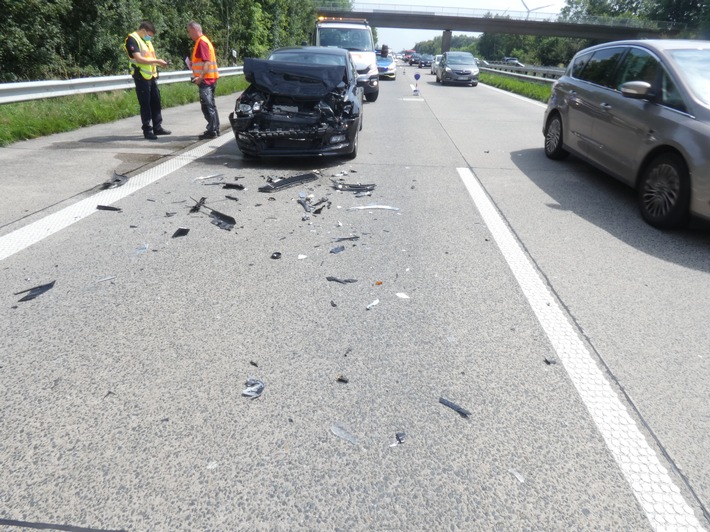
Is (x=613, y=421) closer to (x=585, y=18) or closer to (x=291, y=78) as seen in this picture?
(x=291, y=78)

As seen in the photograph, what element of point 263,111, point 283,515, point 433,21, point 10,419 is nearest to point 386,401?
point 283,515

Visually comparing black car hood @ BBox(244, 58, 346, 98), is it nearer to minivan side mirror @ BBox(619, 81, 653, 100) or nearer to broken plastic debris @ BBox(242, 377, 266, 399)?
minivan side mirror @ BBox(619, 81, 653, 100)

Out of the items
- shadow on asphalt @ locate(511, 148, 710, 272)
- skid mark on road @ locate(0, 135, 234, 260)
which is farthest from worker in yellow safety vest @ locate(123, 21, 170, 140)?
shadow on asphalt @ locate(511, 148, 710, 272)

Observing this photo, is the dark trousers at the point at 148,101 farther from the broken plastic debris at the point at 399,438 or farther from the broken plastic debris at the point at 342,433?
the broken plastic debris at the point at 399,438

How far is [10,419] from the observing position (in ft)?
8.53

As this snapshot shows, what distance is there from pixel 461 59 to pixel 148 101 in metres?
26.0

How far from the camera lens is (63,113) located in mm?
10875

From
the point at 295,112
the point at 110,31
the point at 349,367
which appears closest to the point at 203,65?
the point at 295,112

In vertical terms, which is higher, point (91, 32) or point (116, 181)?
point (91, 32)

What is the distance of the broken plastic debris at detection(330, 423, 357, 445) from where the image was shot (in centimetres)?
254

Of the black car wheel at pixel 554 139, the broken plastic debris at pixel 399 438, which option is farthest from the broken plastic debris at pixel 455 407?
the black car wheel at pixel 554 139

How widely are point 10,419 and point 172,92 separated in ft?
49.4

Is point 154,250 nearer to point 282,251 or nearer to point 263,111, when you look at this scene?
point 282,251

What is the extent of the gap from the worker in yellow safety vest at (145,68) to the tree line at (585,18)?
7397cm
